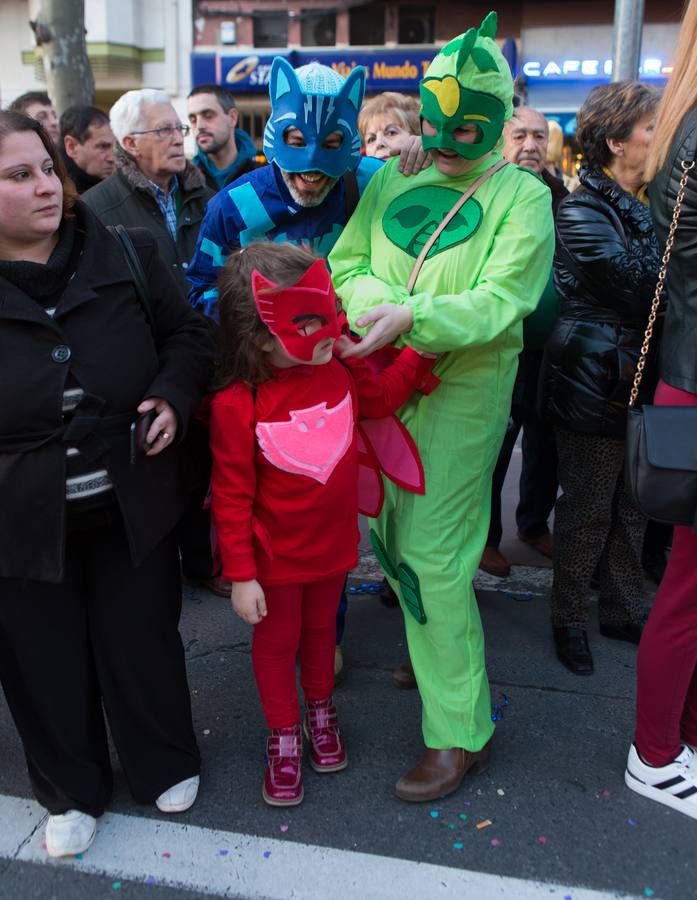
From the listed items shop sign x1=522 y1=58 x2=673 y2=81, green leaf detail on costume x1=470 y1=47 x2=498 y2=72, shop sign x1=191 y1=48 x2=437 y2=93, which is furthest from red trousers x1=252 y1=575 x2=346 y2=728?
shop sign x1=522 y1=58 x2=673 y2=81

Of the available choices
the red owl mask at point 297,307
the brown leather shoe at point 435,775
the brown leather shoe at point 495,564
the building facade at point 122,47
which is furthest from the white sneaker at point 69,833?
the building facade at point 122,47

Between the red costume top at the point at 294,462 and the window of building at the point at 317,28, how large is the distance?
17192 millimetres

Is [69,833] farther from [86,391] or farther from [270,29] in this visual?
[270,29]

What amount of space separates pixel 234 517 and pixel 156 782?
2.53ft

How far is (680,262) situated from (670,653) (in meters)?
0.97

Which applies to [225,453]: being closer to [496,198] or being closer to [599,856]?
[496,198]

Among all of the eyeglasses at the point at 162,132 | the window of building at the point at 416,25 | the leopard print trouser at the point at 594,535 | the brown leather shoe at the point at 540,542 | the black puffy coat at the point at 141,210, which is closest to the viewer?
the leopard print trouser at the point at 594,535

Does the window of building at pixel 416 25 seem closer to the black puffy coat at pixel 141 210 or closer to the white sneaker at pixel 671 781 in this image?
the black puffy coat at pixel 141 210

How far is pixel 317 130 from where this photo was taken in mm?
2172

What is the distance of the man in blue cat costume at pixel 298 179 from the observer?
218 cm

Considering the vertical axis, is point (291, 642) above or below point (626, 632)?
above

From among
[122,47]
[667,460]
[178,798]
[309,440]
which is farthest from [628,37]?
[122,47]

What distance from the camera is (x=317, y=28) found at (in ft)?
57.2

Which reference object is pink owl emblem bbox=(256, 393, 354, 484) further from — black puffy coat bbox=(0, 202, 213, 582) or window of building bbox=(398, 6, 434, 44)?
window of building bbox=(398, 6, 434, 44)
